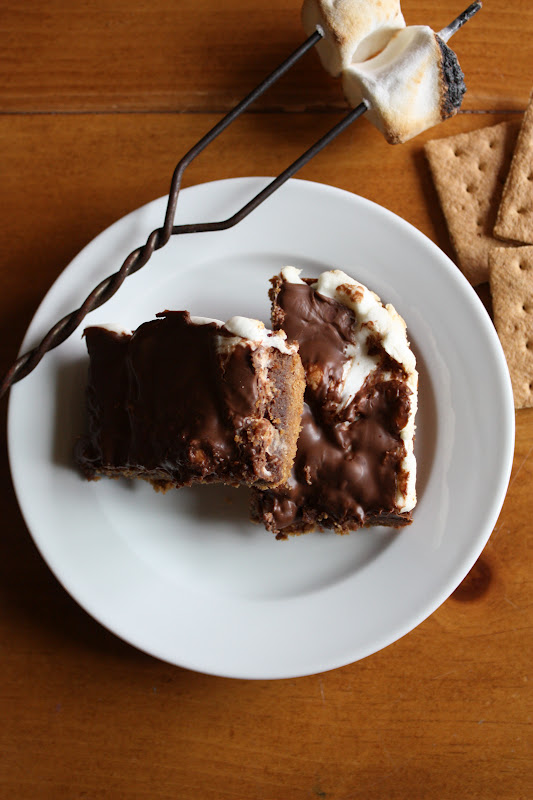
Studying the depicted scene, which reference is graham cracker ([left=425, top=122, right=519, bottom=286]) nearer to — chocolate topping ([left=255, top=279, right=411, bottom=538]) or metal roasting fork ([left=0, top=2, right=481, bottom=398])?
metal roasting fork ([left=0, top=2, right=481, bottom=398])

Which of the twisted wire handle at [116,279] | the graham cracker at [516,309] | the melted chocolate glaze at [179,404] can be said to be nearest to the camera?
the melted chocolate glaze at [179,404]

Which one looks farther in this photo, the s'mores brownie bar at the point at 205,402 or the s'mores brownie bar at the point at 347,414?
the s'mores brownie bar at the point at 347,414

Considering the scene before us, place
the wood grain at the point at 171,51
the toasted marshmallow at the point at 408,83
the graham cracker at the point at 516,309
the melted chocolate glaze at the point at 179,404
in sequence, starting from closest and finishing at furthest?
the melted chocolate glaze at the point at 179,404 < the toasted marshmallow at the point at 408,83 < the graham cracker at the point at 516,309 < the wood grain at the point at 171,51

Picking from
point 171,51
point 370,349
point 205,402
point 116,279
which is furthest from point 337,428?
point 171,51

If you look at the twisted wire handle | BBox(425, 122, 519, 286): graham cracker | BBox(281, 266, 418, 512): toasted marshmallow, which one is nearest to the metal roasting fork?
the twisted wire handle

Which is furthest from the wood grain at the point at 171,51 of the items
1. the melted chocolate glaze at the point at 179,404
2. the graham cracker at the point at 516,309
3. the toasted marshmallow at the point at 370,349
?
the melted chocolate glaze at the point at 179,404

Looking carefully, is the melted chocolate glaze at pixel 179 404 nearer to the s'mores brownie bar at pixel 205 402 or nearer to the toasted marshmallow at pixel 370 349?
the s'mores brownie bar at pixel 205 402

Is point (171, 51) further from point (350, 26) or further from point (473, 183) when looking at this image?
point (473, 183)
